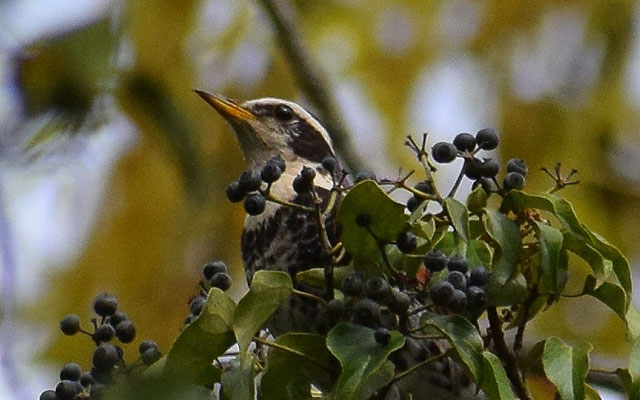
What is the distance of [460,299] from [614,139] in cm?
304

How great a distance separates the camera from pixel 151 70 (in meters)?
4.58

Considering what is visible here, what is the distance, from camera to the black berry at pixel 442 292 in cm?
205

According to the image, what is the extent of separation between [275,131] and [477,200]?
1921 mm

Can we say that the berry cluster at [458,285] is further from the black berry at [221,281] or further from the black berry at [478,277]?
the black berry at [221,281]

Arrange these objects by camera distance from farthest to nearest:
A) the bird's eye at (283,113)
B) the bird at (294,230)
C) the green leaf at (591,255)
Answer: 1. the bird's eye at (283,113)
2. the bird at (294,230)
3. the green leaf at (591,255)

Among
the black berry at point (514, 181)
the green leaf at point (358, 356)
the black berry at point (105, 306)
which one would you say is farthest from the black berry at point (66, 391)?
the black berry at point (514, 181)

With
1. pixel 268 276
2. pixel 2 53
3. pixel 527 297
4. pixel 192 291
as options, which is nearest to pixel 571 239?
pixel 527 297

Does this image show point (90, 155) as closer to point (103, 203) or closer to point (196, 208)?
point (196, 208)

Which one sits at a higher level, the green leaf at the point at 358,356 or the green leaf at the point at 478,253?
the green leaf at the point at 478,253

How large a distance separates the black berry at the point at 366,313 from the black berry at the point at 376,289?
0.05ft

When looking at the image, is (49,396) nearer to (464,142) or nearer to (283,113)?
(464,142)

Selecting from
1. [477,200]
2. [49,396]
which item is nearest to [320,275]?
[477,200]

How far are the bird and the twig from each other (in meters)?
0.22


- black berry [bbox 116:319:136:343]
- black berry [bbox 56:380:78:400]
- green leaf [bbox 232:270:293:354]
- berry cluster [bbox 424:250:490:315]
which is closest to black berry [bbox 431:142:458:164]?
berry cluster [bbox 424:250:490:315]
